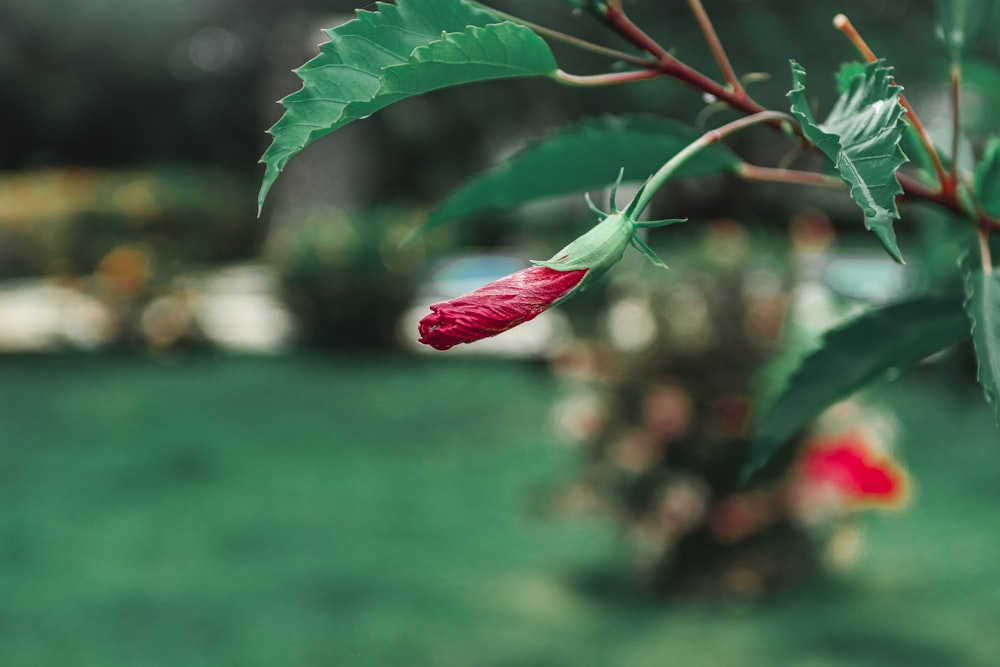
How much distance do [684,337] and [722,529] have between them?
74cm

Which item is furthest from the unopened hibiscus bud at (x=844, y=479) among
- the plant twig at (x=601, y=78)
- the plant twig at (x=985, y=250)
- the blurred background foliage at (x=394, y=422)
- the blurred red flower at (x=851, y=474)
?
the plant twig at (x=601, y=78)

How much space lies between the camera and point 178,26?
21172 mm

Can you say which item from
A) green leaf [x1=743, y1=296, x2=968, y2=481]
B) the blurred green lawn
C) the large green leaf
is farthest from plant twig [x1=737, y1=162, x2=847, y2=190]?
the blurred green lawn

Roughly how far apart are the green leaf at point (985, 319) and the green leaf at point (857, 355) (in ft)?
0.41

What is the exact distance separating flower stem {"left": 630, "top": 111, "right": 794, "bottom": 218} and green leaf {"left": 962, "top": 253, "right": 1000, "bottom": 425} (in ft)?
0.47

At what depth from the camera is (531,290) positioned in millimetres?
557

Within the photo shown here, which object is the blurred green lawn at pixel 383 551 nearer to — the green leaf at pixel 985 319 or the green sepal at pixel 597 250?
the green leaf at pixel 985 319

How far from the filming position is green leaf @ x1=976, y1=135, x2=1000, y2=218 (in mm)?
757

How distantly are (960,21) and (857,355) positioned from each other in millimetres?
237

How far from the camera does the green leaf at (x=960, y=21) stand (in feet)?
2.66

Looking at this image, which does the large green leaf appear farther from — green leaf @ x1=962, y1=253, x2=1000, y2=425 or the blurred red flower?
the blurred red flower

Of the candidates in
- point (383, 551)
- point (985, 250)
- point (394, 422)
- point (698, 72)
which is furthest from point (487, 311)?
point (394, 422)

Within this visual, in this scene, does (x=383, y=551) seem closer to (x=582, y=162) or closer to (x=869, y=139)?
(x=582, y=162)

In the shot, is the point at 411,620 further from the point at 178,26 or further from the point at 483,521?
the point at 178,26
